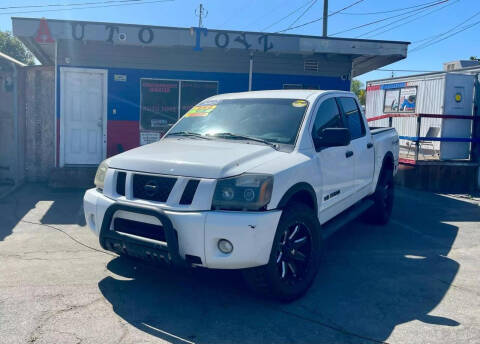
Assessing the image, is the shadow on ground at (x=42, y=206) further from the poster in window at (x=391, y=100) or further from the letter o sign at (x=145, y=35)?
the poster in window at (x=391, y=100)

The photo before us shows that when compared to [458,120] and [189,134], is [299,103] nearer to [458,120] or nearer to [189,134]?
[189,134]

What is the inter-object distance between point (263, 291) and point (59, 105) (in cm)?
785

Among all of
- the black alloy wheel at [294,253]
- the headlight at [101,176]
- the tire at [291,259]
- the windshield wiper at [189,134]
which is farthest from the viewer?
the windshield wiper at [189,134]

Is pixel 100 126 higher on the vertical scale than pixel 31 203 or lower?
higher

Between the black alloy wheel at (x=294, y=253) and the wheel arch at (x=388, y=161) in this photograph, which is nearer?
the black alloy wheel at (x=294, y=253)

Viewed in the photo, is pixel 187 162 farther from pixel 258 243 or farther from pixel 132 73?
pixel 132 73

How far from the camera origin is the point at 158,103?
10773 mm

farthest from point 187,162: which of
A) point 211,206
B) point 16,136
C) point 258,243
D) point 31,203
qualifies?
point 16,136

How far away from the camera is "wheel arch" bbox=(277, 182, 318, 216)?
395 cm

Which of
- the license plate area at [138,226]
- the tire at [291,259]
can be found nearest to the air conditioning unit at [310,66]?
the tire at [291,259]

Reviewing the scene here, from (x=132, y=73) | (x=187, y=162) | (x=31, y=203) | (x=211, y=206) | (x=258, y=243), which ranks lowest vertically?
(x=31, y=203)

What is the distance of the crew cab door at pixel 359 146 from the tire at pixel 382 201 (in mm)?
600

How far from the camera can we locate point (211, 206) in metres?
3.69

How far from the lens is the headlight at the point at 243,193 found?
369 centimetres
